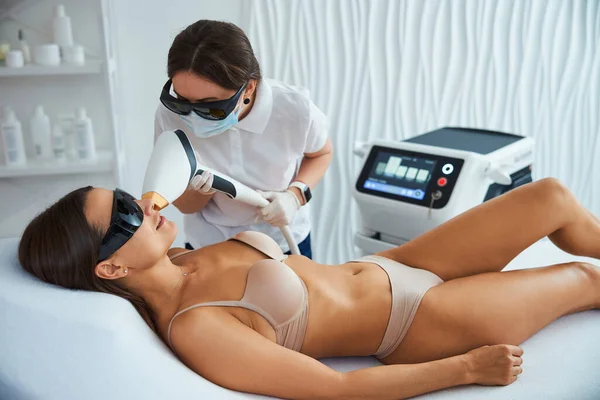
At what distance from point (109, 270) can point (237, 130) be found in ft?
1.90

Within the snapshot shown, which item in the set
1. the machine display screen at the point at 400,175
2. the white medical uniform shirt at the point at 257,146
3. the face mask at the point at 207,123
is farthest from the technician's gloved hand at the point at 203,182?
the machine display screen at the point at 400,175

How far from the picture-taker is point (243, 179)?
1815 millimetres

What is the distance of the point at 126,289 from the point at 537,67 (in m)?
2.05

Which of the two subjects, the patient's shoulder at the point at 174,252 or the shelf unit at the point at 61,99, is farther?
the shelf unit at the point at 61,99

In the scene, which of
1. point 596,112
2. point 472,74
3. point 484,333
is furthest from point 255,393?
point 596,112

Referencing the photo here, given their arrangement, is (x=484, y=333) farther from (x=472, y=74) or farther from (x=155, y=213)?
(x=472, y=74)

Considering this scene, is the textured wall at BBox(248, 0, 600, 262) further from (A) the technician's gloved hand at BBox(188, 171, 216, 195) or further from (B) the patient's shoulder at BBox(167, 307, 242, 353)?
(B) the patient's shoulder at BBox(167, 307, 242, 353)

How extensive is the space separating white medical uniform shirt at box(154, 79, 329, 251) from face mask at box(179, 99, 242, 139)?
110 mm

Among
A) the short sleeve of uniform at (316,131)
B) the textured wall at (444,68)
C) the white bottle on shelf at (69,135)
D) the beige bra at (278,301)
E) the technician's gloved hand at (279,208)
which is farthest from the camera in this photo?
the textured wall at (444,68)

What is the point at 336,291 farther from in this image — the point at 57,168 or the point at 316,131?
the point at 57,168

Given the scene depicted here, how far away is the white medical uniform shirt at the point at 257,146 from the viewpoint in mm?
1730

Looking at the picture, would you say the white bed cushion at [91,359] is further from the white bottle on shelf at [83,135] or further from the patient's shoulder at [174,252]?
the white bottle on shelf at [83,135]

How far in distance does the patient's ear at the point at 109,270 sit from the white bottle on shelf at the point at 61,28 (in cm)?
137

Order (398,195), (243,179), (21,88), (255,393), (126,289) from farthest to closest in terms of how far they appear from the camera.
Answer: (21,88)
(398,195)
(243,179)
(126,289)
(255,393)
